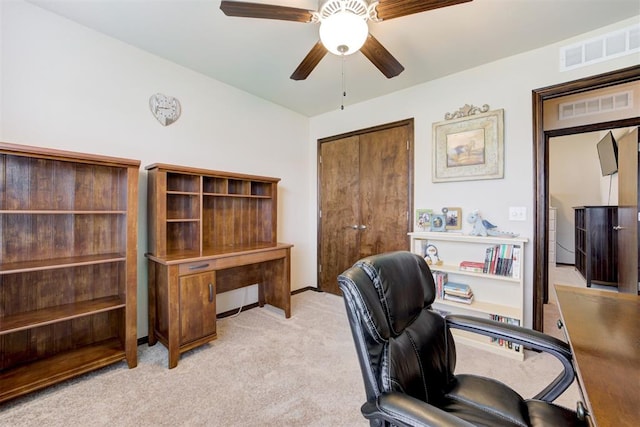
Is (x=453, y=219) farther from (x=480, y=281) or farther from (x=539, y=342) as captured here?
(x=539, y=342)

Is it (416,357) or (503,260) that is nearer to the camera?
(416,357)

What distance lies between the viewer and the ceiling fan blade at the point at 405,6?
144 centimetres

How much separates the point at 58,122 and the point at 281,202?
231 centimetres

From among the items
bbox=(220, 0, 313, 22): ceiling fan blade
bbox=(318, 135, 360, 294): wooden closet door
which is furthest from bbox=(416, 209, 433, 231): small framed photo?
bbox=(220, 0, 313, 22): ceiling fan blade

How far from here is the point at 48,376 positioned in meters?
1.73

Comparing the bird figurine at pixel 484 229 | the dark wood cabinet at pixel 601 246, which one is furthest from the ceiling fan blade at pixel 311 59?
the dark wood cabinet at pixel 601 246

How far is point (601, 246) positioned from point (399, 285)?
483 centimetres

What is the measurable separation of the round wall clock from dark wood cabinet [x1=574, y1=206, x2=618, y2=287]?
576 cm

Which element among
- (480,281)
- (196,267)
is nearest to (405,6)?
(196,267)

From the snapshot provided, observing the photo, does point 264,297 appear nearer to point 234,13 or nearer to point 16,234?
point 16,234

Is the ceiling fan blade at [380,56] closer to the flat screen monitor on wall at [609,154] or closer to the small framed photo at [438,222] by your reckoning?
the small framed photo at [438,222]

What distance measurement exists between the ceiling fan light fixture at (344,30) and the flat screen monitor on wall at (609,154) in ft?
15.5

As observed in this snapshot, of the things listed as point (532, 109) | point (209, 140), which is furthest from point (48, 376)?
point (532, 109)

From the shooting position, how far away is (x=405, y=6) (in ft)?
4.90
